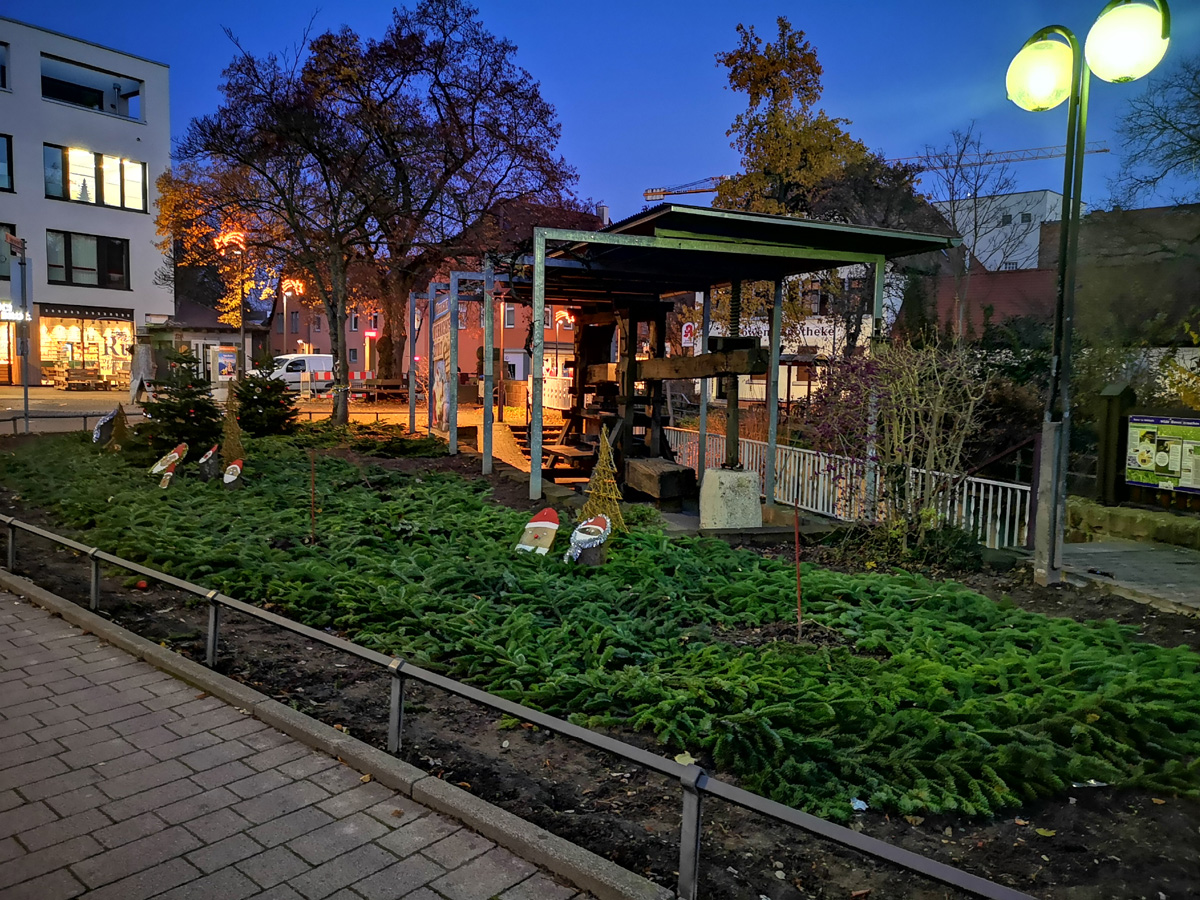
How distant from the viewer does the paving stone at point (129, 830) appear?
3.35 metres

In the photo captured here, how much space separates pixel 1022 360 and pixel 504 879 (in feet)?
45.9

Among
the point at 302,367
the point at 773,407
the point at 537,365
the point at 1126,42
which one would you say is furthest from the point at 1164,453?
the point at 302,367

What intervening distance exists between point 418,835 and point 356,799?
1.44 feet

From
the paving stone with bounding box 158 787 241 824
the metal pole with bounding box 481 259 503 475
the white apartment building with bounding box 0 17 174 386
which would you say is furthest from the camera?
the white apartment building with bounding box 0 17 174 386

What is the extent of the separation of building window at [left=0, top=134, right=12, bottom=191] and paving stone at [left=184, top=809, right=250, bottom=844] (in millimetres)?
45405

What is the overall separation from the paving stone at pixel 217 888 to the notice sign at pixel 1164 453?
10417mm

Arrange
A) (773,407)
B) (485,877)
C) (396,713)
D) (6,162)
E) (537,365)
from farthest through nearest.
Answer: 1. (6,162)
2. (773,407)
3. (537,365)
4. (396,713)
5. (485,877)

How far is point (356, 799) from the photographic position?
12.1ft

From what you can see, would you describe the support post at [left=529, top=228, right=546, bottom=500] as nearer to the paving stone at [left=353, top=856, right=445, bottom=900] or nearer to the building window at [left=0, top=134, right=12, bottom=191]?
the paving stone at [left=353, top=856, right=445, bottom=900]

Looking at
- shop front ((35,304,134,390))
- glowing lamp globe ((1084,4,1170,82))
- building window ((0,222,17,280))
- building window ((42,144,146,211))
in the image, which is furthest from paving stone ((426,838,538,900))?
building window ((42,144,146,211))

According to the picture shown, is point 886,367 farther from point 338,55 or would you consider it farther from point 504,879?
point 338,55

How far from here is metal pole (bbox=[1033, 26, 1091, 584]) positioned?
23.7 feet

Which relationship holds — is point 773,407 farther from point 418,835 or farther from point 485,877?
point 485,877

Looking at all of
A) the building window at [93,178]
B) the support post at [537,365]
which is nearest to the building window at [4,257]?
the building window at [93,178]
